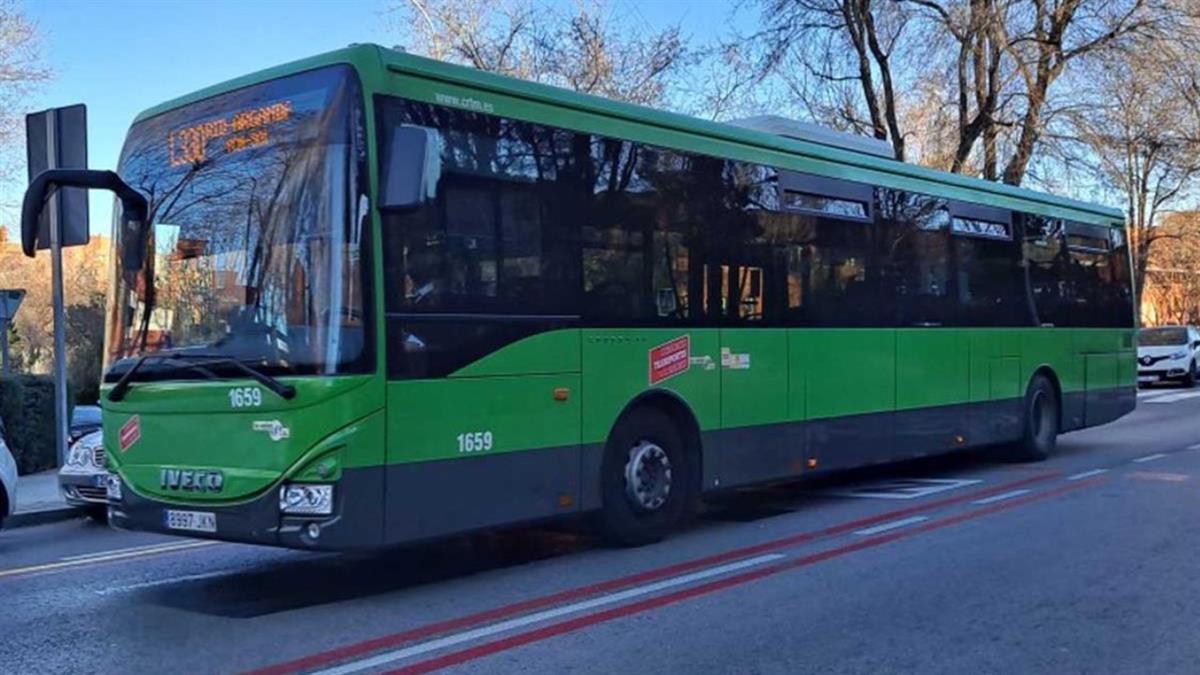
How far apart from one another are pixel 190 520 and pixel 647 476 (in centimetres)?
340

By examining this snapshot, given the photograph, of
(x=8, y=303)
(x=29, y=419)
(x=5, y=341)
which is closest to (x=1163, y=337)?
(x=29, y=419)

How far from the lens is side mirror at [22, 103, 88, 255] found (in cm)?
1326

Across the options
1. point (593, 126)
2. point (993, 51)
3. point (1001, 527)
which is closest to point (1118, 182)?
point (993, 51)

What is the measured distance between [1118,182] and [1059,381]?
1643 cm

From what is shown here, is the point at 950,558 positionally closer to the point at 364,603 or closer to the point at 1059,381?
the point at 364,603

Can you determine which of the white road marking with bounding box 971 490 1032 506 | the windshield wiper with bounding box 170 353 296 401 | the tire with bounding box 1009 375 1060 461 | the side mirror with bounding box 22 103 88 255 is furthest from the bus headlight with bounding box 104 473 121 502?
the tire with bounding box 1009 375 1060 461

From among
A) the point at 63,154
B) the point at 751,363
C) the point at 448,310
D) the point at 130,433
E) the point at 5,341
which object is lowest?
the point at 130,433

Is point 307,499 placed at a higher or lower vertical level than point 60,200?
lower

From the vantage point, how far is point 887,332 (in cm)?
1195

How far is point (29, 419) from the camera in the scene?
15930 millimetres

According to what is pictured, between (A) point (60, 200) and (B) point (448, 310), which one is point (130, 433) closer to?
(B) point (448, 310)

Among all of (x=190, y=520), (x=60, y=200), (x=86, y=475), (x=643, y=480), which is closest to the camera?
(x=190, y=520)

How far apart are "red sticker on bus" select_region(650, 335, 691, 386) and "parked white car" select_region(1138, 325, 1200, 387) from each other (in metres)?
28.7

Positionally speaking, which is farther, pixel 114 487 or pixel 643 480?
pixel 643 480
